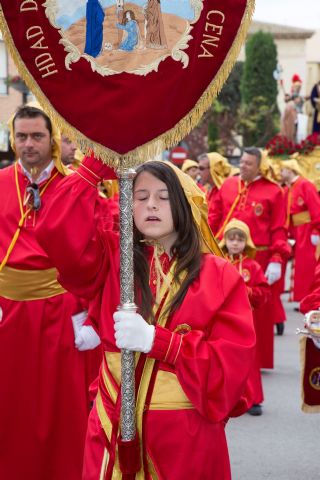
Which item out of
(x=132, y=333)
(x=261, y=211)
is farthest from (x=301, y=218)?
(x=132, y=333)

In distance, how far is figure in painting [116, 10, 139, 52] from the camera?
3.11 m

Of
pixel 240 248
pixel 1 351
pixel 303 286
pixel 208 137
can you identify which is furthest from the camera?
pixel 208 137

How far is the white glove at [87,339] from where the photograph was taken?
4617 millimetres

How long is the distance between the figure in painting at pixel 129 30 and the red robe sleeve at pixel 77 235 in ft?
1.47

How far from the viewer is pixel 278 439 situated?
6.27 metres

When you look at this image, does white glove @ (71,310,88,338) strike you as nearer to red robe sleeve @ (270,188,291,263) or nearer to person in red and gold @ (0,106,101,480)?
person in red and gold @ (0,106,101,480)

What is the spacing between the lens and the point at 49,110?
3.21 metres

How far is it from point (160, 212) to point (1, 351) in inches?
72.3

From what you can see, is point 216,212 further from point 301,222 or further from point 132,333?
point 132,333

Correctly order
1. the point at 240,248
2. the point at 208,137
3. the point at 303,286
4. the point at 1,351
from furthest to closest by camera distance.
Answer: the point at 208,137
the point at 303,286
the point at 240,248
the point at 1,351

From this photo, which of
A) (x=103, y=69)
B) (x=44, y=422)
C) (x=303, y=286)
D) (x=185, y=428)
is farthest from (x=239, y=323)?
(x=303, y=286)

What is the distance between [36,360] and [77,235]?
67.1 inches

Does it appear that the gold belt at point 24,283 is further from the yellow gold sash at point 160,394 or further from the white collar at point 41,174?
the yellow gold sash at point 160,394

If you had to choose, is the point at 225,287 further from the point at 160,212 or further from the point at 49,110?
the point at 49,110
